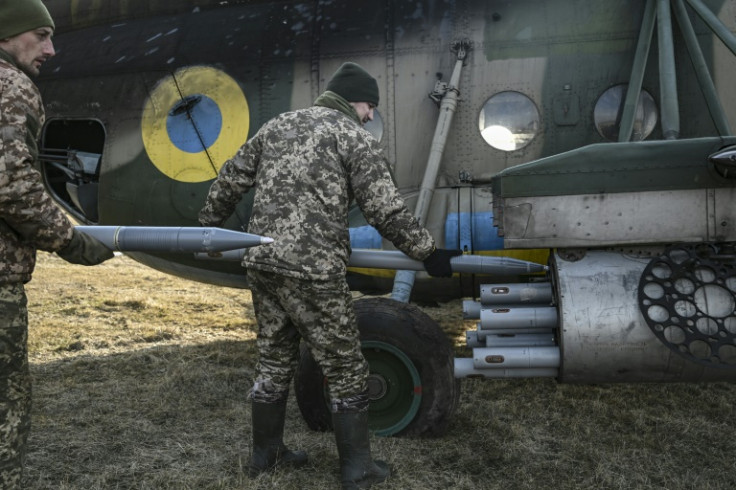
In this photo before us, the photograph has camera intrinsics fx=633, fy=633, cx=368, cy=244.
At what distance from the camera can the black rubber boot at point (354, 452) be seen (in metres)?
3.49

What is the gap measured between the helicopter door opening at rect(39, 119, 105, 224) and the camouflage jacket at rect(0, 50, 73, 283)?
134 inches

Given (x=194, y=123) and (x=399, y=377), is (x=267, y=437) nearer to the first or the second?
(x=399, y=377)

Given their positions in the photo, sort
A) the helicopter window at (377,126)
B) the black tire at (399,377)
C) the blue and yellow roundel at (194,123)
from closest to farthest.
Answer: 1. the black tire at (399,377)
2. the helicopter window at (377,126)
3. the blue and yellow roundel at (194,123)

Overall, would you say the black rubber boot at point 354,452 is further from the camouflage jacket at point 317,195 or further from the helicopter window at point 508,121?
the helicopter window at point 508,121

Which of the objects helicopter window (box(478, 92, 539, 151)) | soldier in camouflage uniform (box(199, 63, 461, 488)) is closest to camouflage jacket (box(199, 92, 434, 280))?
soldier in camouflage uniform (box(199, 63, 461, 488))

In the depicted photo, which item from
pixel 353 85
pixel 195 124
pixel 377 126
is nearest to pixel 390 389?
pixel 353 85

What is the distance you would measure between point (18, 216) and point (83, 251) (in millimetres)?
358

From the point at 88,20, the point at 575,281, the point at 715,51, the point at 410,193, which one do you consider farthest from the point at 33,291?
the point at 715,51

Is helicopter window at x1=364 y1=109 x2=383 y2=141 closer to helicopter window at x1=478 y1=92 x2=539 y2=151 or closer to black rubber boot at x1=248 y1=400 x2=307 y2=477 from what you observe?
helicopter window at x1=478 y1=92 x2=539 y2=151

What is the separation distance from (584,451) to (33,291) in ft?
28.9

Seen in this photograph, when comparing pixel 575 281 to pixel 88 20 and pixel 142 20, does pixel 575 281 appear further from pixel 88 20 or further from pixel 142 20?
pixel 88 20

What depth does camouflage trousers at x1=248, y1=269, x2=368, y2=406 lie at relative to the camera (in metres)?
3.45

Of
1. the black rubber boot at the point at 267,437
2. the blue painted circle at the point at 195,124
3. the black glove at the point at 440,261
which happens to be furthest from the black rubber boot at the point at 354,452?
the blue painted circle at the point at 195,124

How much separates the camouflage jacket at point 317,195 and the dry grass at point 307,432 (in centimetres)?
130
